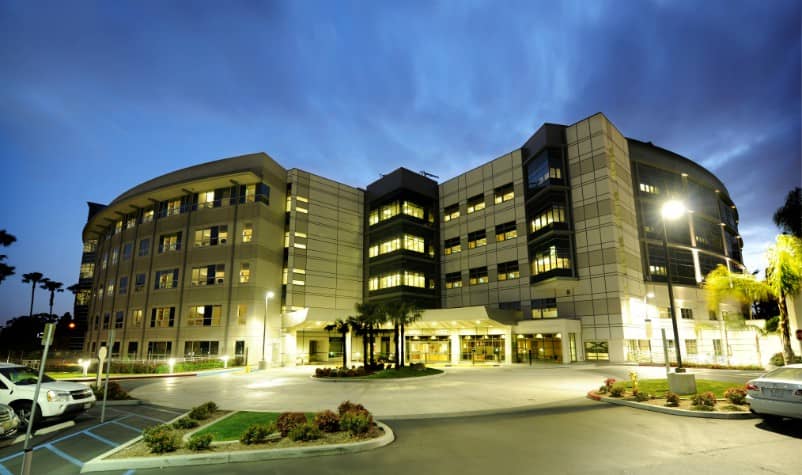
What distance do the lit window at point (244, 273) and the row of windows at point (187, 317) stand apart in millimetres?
2856

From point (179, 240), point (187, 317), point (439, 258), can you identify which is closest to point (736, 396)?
point (439, 258)

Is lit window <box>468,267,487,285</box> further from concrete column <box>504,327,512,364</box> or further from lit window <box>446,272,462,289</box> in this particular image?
concrete column <box>504,327,512,364</box>

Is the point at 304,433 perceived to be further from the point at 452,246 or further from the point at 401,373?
the point at 452,246

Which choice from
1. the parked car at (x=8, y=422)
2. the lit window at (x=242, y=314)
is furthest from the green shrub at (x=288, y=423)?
the lit window at (x=242, y=314)

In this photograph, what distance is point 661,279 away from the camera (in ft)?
170

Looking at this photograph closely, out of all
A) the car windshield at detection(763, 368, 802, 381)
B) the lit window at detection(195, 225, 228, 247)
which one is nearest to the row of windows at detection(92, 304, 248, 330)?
the lit window at detection(195, 225, 228, 247)

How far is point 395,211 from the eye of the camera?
5969 cm

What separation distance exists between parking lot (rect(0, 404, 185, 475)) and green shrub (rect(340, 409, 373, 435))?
585cm

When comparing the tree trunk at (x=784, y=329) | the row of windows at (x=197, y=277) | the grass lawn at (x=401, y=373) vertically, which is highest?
the row of windows at (x=197, y=277)

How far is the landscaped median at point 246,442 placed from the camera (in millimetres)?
9336

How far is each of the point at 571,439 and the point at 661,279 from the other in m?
49.1

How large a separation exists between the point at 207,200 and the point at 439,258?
32143mm

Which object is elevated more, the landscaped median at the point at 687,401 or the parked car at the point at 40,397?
the parked car at the point at 40,397

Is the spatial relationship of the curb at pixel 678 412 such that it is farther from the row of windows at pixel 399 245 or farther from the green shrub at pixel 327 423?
the row of windows at pixel 399 245
